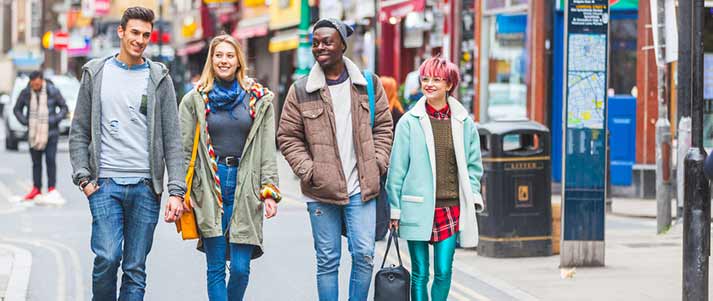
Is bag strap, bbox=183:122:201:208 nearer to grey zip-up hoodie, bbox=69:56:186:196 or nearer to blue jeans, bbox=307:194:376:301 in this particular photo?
grey zip-up hoodie, bbox=69:56:186:196

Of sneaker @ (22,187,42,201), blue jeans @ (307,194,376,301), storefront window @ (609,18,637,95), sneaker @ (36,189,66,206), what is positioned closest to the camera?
blue jeans @ (307,194,376,301)

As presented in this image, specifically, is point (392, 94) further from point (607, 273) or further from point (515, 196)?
point (607, 273)

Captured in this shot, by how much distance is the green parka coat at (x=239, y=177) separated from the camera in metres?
7.80

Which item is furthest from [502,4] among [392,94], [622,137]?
[392,94]

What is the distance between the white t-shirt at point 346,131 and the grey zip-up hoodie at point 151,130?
91cm

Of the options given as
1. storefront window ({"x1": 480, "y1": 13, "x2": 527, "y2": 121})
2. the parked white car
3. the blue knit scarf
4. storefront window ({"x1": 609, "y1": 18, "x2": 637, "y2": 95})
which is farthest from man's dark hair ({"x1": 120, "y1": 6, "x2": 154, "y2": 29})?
the parked white car

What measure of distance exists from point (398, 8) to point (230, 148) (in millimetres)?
20858

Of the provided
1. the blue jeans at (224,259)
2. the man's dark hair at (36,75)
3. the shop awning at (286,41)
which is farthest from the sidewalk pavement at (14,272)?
the shop awning at (286,41)

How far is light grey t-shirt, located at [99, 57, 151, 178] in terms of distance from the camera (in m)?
7.38

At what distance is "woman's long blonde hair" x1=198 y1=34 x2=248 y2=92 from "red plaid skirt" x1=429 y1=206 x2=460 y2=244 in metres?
1.33

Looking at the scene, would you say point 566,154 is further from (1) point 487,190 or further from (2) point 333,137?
(2) point 333,137

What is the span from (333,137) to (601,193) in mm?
4462

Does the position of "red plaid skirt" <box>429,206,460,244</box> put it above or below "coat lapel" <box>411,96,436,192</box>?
below

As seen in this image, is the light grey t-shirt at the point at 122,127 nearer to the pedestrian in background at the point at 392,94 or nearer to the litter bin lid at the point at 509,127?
the litter bin lid at the point at 509,127
